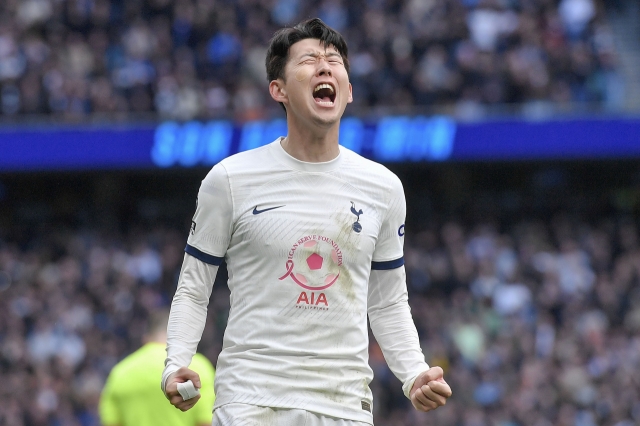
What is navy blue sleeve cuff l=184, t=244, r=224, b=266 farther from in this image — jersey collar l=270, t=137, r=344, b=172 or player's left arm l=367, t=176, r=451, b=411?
player's left arm l=367, t=176, r=451, b=411

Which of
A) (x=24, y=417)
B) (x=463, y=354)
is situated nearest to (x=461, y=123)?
(x=463, y=354)

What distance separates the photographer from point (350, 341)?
4082mm

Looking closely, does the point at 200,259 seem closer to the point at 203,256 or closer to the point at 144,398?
the point at 203,256

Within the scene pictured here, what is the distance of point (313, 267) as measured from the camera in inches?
160

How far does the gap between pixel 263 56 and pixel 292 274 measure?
14.7m

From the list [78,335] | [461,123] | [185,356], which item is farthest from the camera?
[461,123]

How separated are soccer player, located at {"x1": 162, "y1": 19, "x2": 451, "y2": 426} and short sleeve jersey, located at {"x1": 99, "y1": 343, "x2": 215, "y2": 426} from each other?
8.01 feet

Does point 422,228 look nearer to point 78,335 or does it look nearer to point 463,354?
point 463,354

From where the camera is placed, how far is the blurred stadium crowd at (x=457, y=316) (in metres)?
14.8

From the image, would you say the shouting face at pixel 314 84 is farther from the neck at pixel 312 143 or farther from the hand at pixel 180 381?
the hand at pixel 180 381

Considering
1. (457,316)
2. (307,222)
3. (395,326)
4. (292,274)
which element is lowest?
(457,316)

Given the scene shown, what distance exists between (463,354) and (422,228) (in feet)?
12.7

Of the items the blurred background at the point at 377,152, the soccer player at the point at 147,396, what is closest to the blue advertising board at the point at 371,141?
the blurred background at the point at 377,152

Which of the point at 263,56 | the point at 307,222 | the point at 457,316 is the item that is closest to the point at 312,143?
the point at 307,222
